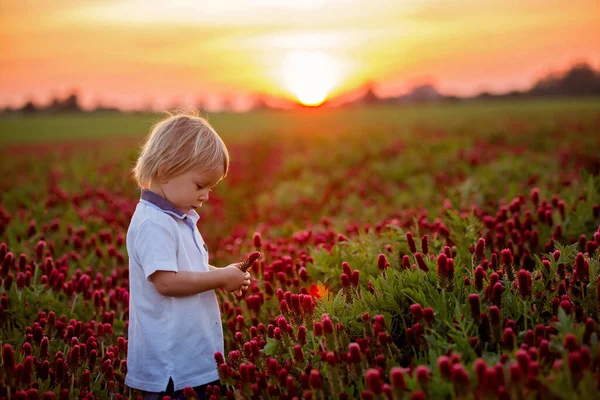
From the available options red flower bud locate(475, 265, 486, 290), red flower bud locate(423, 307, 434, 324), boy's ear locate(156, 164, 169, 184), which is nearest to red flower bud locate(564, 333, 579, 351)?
red flower bud locate(423, 307, 434, 324)

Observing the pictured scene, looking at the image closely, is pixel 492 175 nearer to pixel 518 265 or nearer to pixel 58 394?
pixel 518 265

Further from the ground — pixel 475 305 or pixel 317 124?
pixel 317 124

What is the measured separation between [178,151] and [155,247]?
594mm

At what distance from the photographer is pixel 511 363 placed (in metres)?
2.42

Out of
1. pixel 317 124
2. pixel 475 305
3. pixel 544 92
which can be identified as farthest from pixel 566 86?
pixel 475 305

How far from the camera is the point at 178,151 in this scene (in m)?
3.36

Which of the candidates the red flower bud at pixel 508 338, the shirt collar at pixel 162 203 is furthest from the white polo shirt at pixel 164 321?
the red flower bud at pixel 508 338

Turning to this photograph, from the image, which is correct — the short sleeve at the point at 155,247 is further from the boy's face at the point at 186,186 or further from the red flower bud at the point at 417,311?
the red flower bud at the point at 417,311

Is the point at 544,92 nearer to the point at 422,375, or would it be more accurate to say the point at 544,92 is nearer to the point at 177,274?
the point at 177,274

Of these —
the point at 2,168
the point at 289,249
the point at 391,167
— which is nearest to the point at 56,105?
the point at 2,168

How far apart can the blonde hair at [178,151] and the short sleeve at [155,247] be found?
35cm

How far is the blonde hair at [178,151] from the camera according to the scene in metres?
3.37

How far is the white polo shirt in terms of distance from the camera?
3.33 metres

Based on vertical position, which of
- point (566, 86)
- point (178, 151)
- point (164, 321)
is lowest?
point (164, 321)
